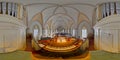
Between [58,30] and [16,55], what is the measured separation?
1.46 feet

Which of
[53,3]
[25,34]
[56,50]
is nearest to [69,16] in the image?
[53,3]

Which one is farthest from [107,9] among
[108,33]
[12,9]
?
[12,9]

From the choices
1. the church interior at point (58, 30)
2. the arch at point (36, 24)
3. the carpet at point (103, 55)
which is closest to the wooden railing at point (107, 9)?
the church interior at point (58, 30)

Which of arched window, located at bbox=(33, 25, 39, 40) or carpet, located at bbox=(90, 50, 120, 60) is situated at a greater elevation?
arched window, located at bbox=(33, 25, 39, 40)

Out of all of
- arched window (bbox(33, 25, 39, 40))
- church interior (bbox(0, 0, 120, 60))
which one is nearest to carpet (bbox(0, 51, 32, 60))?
church interior (bbox(0, 0, 120, 60))

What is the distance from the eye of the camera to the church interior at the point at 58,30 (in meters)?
0.99

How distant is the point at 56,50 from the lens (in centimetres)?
120

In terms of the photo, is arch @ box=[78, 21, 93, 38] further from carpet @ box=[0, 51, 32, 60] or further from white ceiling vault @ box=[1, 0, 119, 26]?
carpet @ box=[0, 51, 32, 60]

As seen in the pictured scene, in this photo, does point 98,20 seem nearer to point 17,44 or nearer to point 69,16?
point 69,16

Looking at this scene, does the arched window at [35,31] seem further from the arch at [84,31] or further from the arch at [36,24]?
the arch at [84,31]

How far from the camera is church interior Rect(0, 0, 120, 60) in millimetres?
993

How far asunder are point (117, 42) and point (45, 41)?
608 mm

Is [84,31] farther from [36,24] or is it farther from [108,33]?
[36,24]

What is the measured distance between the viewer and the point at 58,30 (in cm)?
131
